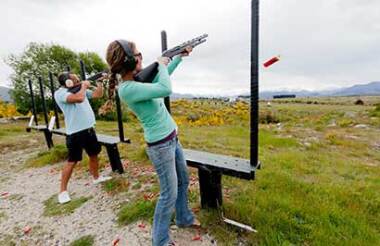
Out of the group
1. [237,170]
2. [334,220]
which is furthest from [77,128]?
[334,220]

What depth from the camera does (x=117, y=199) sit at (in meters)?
3.76

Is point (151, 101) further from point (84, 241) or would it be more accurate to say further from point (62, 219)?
point (62, 219)

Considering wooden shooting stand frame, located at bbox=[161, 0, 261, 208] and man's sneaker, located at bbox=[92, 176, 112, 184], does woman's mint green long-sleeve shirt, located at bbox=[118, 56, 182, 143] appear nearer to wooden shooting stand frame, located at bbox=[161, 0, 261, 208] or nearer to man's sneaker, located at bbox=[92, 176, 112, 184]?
wooden shooting stand frame, located at bbox=[161, 0, 261, 208]

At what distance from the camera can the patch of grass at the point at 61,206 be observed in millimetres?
3670

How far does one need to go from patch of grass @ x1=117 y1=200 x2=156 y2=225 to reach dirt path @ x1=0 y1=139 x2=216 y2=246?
0.09m

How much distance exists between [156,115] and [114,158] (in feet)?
9.37

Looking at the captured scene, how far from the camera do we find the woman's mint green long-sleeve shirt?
6.49ft

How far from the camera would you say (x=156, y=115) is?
219 cm

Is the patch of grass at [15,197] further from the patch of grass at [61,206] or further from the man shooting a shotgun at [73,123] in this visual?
the man shooting a shotgun at [73,123]

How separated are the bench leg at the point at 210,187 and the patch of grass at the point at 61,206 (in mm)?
2057

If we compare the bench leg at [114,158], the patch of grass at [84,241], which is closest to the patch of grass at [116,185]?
the bench leg at [114,158]

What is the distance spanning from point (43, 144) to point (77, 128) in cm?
558

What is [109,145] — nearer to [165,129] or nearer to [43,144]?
[165,129]

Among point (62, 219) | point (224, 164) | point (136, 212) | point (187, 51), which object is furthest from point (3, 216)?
point (187, 51)
